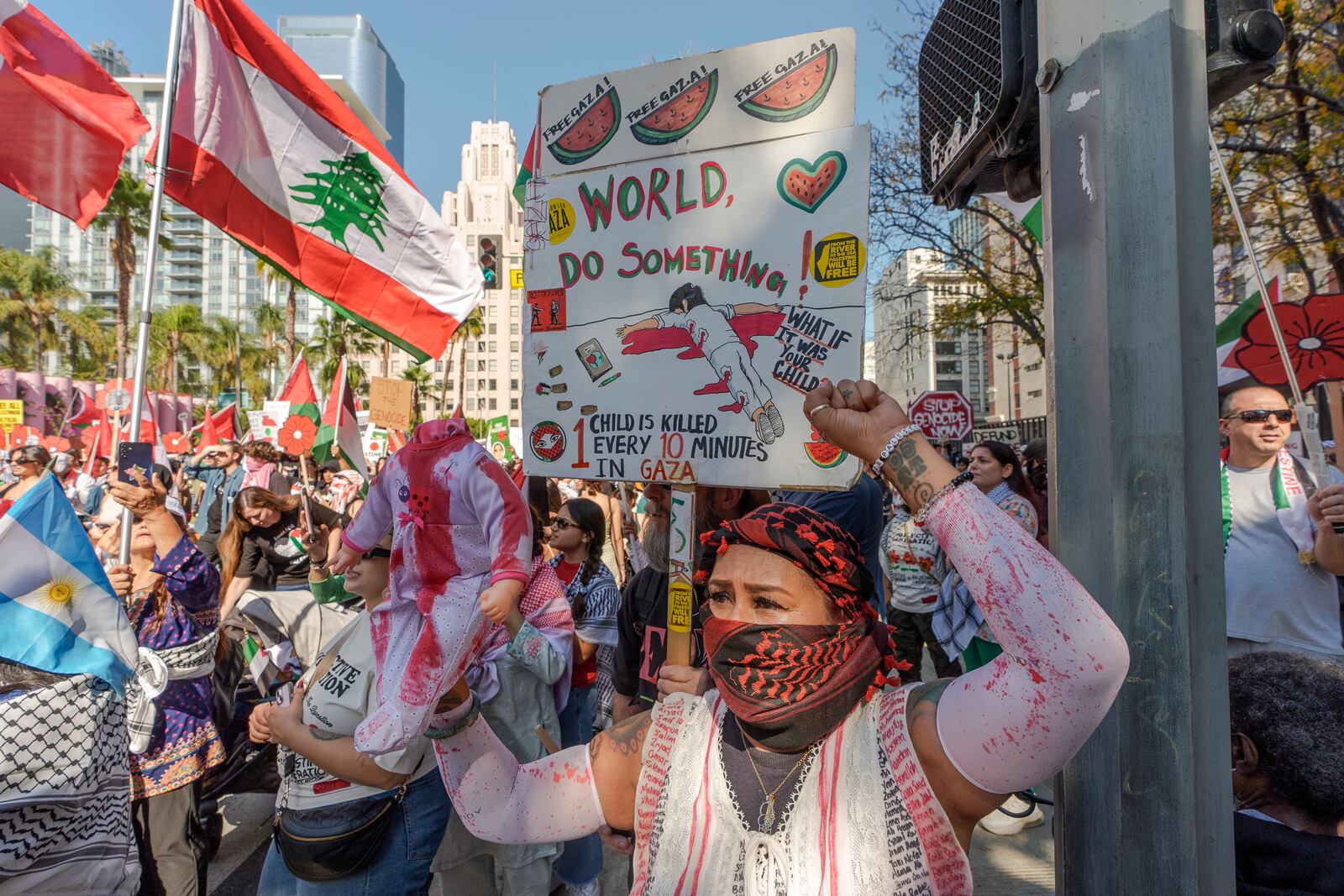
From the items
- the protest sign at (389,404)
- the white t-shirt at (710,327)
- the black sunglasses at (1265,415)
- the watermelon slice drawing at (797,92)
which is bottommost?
the black sunglasses at (1265,415)

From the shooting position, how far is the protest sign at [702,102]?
84.4 inches

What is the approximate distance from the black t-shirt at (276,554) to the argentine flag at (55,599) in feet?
10.6

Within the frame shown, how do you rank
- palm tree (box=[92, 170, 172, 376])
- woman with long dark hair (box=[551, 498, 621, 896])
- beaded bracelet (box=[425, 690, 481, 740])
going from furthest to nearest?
palm tree (box=[92, 170, 172, 376]), woman with long dark hair (box=[551, 498, 621, 896]), beaded bracelet (box=[425, 690, 481, 740])

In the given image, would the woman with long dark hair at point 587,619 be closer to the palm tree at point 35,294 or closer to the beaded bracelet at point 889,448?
the beaded bracelet at point 889,448

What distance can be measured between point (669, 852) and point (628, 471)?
1.09 m

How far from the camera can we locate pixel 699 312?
7.55 feet

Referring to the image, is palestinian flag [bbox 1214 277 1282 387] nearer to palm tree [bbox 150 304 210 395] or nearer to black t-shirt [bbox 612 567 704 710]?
black t-shirt [bbox 612 567 704 710]

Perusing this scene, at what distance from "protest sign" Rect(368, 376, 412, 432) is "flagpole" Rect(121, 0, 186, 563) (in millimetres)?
3871

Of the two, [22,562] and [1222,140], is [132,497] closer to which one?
[22,562]

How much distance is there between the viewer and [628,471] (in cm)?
238

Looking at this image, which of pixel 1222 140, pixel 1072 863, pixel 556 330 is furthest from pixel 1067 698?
pixel 1222 140

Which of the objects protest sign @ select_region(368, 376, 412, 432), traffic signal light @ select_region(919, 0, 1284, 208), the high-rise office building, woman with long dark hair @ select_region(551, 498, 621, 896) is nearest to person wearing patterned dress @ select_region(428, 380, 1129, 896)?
traffic signal light @ select_region(919, 0, 1284, 208)

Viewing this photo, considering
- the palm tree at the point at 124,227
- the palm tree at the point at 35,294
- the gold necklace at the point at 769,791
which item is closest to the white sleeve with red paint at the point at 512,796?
the gold necklace at the point at 769,791

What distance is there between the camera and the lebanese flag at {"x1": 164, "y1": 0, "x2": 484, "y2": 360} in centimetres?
466
